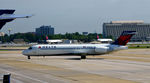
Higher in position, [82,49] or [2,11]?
[2,11]

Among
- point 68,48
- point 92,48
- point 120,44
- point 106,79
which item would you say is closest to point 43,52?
point 68,48

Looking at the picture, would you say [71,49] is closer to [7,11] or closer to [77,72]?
[7,11]

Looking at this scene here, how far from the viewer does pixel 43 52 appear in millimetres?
57281

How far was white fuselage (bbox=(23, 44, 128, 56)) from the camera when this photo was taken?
2253 inches

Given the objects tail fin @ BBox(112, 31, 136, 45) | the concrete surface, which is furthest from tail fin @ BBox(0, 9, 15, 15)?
tail fin @ BBox(112, 31, 136, 45)

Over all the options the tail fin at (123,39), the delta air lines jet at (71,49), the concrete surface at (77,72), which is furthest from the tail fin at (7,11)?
the tail fin at (123,39)

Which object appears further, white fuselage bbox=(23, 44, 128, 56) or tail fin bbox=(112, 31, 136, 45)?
tail fin bbox=(112, 31, 136, 45)

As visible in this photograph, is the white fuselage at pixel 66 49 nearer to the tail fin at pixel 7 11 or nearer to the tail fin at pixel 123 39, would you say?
the tail fin at pixel 123 39

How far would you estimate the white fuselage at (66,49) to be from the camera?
5722 cm

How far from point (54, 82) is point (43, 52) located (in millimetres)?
31435

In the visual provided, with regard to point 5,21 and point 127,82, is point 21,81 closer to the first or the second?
point 127,82

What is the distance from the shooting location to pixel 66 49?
188 feet

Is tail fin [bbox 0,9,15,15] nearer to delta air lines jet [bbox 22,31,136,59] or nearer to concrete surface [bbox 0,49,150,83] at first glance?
delta air lines jet [bbox 22,31,136,59]

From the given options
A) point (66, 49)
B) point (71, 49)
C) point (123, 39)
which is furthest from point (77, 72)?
point (123, 39)
